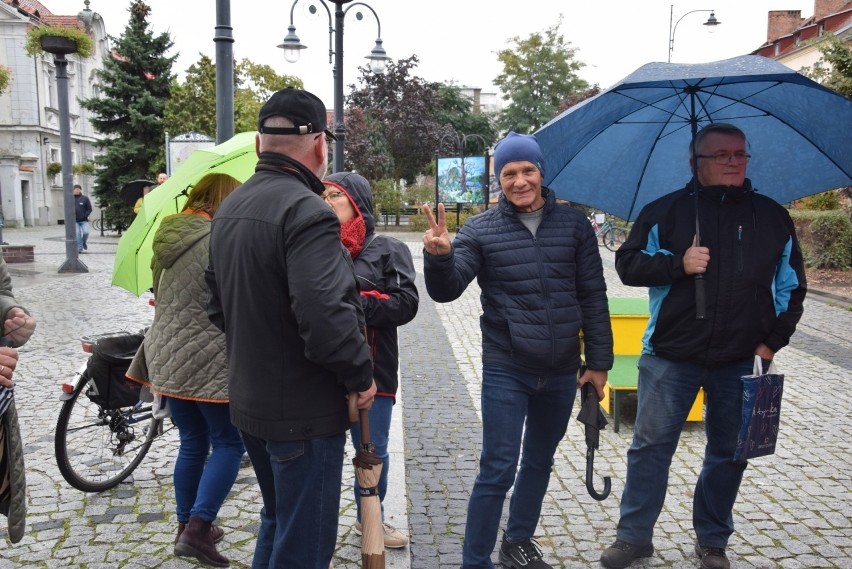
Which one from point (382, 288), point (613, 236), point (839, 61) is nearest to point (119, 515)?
point (382, 288)

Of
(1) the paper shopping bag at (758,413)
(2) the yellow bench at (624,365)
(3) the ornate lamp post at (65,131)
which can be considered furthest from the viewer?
(3) the ornate lamp post at (65,131)

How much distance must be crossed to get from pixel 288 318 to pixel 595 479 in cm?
301

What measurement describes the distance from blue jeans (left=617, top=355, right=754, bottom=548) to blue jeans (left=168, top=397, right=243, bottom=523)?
1903 millimetres

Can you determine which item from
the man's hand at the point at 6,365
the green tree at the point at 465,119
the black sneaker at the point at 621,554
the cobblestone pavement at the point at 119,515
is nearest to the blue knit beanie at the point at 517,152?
the black sneaker at the point at 621,554

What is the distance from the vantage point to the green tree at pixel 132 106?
2939 cm

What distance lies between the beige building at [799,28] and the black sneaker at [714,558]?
103ft

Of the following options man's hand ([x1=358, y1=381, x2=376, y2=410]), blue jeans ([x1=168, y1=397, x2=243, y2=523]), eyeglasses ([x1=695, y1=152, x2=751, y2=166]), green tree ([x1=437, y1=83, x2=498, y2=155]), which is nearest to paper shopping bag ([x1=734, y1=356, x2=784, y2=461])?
eyeglasses ([x1=695, y1=152, x2=751, y2=166])

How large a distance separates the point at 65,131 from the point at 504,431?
51.2 feet

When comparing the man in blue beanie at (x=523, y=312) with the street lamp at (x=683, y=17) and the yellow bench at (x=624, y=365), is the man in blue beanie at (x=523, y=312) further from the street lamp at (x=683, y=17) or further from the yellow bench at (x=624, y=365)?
the street lamp at (x=683, y=17)

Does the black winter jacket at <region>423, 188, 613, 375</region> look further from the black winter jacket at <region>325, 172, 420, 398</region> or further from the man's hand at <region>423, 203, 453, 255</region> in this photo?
the black winter jacket at <region>325, 172, 420, 398</region>

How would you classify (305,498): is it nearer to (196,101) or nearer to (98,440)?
(98,440)

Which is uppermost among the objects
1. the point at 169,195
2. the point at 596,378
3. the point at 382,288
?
the point at 169,195

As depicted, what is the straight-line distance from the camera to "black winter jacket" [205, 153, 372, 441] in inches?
88.7

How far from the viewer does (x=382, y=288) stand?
3.45m
